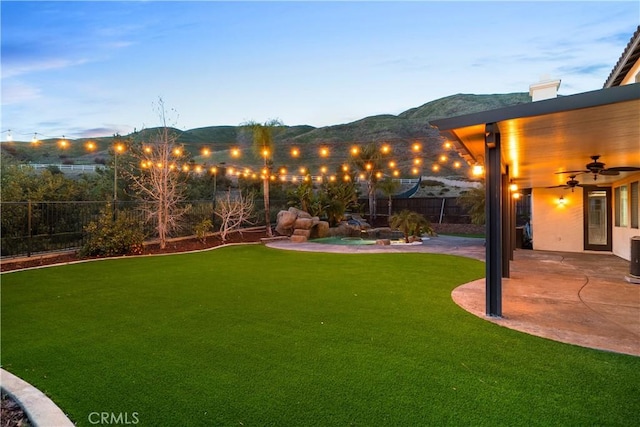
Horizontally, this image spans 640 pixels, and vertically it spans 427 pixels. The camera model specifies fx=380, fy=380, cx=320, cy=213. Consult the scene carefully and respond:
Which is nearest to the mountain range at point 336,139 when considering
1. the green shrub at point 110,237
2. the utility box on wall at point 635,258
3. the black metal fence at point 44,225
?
the black metal fence at point 44,225

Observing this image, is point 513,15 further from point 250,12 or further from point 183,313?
point 183,313

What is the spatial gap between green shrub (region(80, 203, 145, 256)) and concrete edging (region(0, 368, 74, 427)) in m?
7.65

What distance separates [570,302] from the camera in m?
5.45

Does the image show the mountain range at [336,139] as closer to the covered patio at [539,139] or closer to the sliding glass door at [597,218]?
the sliding glass door at [597,218]

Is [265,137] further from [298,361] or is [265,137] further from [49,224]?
[298,361]

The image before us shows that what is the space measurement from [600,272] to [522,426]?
7281 mm

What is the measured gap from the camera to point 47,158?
35.2 meters

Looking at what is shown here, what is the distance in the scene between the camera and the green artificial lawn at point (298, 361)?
2531mm

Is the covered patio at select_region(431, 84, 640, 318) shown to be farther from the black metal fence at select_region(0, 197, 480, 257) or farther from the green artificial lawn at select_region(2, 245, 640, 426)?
the black metal fence at select_region(0, 197, 480, 257)

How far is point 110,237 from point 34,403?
27.8ft

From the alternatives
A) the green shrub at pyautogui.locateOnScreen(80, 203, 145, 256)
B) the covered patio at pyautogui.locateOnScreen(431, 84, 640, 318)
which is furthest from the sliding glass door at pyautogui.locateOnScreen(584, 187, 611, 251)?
the green shrub at pyautogui.locateOnScreen(80, 203, 145, 256)

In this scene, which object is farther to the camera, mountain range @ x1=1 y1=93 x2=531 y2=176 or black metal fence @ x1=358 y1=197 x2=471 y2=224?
mountain range @ x1=1 y1=93 x2=531 y2=176

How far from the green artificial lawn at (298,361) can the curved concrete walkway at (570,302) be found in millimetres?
316

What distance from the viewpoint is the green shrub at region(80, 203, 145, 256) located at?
10023mm
